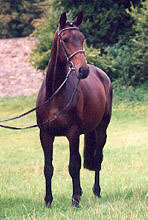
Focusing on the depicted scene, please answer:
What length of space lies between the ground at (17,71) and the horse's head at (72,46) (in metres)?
25.5

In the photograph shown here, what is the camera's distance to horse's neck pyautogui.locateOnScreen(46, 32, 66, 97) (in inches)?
272

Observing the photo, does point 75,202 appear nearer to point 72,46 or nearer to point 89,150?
point 89,150

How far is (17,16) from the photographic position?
145 ft

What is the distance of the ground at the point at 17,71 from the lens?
32.9 metres

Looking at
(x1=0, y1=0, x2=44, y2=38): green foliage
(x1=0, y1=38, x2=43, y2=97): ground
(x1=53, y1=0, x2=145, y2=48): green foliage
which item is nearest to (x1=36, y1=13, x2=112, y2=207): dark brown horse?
(x1=53, y1=0, x2=145, y2=48): green foliage

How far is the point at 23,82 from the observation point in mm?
33312

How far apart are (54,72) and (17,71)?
1082 inches

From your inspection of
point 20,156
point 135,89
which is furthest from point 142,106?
point 20,156

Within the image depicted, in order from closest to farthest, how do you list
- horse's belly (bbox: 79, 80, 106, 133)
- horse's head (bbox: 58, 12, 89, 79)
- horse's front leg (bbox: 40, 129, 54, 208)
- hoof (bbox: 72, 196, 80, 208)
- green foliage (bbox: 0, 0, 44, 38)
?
1. horse's head (bbox: 58, 12, 89, 79)
2. hoof (bbox: 72, 196, 80, 208)
3. horse's front leg (bbox: 40, 129, 54, 208)
4. horse's belly (bbox: 79, 80, 106, 133)
5. green foliage (bbox: 0, 0, 44, 38)

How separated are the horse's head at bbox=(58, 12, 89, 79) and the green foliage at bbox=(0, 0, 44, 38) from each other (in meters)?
38.1

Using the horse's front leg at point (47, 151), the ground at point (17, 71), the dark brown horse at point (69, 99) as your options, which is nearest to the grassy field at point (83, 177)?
the horse's front leg at point (47, 151)

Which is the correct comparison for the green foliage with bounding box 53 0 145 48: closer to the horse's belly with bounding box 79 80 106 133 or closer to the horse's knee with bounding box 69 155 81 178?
the horse's belly with bounding box 79 80 106 133

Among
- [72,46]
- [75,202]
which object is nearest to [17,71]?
[75,202]

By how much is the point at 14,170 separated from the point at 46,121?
5.00 meters
